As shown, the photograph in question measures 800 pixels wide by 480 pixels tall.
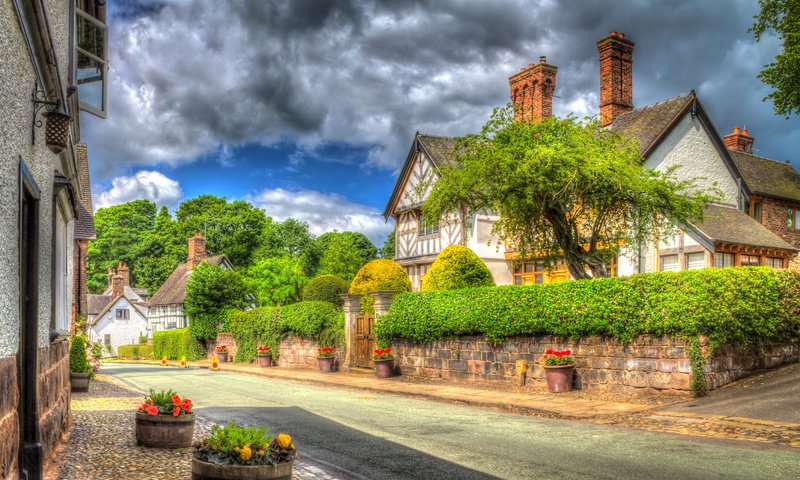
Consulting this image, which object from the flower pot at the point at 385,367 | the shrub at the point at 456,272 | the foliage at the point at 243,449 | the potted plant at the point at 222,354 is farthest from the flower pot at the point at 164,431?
the potted plant at the point at 222,354

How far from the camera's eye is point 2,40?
4949 mm

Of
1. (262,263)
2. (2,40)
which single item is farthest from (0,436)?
(262,263)

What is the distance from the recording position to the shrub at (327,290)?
97.9 ft

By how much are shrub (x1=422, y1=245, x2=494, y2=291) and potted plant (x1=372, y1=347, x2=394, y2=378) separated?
287 cm

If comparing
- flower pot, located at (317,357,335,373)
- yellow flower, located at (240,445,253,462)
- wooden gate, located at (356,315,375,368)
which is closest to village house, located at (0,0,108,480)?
yellow flower, located at (240,445,253,462)

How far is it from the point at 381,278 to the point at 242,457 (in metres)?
19.8

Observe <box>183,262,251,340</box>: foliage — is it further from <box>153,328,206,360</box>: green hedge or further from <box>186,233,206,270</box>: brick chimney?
<box>186,233,206,270</box>: brick chimney

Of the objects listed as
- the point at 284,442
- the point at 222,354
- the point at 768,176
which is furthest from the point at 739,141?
the point at 284,442

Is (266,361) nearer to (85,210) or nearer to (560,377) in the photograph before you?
(85,210)

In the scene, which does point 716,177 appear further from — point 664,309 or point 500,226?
point 664,309

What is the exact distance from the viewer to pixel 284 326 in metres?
30.8

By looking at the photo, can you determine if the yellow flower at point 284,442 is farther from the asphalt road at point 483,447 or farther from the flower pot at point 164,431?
the flower pot at point 164,431

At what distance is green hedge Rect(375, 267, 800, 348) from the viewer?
13977 millimetres

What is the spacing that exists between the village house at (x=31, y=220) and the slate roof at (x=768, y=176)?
2896 cm
